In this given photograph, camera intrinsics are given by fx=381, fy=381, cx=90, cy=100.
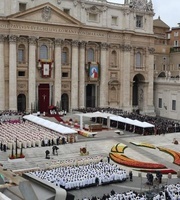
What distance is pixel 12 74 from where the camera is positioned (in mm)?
61906

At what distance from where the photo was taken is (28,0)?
63.4m

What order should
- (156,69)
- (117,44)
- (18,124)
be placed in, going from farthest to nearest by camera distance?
(156,69) < (117,44) < (18,124)

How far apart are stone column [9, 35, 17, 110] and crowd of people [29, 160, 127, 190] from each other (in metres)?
31.1

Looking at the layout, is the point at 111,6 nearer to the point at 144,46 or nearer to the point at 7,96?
the point at 144,46

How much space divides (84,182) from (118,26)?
48443 millimetres

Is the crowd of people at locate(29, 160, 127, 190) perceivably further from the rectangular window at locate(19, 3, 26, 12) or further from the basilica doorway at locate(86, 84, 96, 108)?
the basilica doorway at locate(86, 84, 96, 108)

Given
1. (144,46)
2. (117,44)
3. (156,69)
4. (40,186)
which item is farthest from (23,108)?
(40,186)

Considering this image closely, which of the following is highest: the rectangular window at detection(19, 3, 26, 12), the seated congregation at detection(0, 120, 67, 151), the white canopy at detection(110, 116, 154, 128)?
the rectangular window at detection(19, 3, 26, 12)

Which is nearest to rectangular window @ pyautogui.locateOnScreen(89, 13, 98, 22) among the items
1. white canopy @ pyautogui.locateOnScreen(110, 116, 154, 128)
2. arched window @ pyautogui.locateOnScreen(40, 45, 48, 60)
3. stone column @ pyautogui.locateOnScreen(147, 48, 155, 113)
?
arched window @ pyautogui.locateOnScreen(40, 45, 48, 60)

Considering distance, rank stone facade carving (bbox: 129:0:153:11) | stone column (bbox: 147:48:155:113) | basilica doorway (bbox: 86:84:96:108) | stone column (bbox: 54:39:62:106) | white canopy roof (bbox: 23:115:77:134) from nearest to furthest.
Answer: white canopy roof (bbox: 23:115:77:134), stone column (bbox: 54:39:62:106), basilica doorway (bbox: 86:84:96:108), stone facade carving (bbox: 129:0:153:11), stone column (bbox: 147:48:155:113)

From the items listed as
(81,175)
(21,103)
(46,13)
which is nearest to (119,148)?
(81,175)

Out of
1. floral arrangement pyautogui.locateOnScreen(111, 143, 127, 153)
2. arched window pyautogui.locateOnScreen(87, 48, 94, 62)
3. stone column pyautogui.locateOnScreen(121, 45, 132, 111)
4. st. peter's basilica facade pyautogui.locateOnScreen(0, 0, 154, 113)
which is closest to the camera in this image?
floral arrangement pyautogui.locateOnScreen(111, 143, 127, 153)

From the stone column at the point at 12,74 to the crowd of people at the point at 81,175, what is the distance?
31.1 meters

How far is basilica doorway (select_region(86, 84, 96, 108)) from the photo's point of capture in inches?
2825
